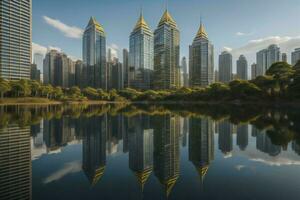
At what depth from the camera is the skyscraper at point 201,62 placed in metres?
172

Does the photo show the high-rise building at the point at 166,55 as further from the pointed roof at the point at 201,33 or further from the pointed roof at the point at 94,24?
the pointed roof at the point at 94,24

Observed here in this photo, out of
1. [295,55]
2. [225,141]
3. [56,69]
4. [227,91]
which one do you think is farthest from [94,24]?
[225,141]

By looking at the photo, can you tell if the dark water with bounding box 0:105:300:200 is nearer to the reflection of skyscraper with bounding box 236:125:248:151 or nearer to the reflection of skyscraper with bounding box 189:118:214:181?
the reflection of skyscraper with bounding box 189:118:214:181

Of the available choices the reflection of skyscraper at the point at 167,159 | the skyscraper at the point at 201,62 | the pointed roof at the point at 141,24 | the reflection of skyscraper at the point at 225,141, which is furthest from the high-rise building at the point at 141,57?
the reflection of skyscraper at the point at 167,159

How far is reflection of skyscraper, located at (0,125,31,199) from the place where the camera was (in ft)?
24.8

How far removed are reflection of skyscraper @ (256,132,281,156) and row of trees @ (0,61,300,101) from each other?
58113mm

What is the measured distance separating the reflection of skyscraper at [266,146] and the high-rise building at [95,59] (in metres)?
164

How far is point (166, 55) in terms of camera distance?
580 feet

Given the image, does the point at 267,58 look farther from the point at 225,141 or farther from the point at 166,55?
the point at 225,141

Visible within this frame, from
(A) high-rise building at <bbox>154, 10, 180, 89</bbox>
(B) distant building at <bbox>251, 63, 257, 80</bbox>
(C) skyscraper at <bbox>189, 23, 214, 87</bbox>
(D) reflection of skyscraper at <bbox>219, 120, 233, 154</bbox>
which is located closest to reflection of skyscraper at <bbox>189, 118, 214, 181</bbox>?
(D) reflection of skyscraper at <bbox>219, 120, 233, 154</bbox>

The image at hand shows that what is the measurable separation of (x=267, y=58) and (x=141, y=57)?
103386 millimetres

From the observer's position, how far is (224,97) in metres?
87.7

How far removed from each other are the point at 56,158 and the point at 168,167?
6698 millimetres

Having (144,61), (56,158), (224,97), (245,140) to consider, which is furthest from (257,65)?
(56,158)
